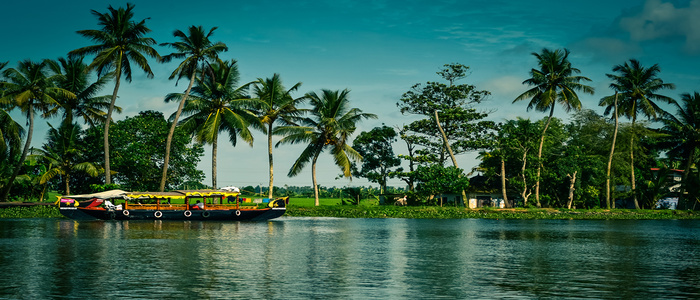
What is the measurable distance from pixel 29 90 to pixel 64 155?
9047 mm

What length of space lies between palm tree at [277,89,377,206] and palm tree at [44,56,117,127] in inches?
662

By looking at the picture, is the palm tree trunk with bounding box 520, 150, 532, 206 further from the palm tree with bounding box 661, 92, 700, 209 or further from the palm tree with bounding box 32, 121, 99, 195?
the palm tree with bounding box 32, 121, 99, 195

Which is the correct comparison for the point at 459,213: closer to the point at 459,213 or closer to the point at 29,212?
the point at 459,213

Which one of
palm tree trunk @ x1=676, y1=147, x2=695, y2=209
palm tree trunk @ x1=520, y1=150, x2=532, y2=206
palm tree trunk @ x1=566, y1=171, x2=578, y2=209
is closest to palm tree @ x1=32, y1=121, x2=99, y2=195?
palm tree trunk @ x1=520, y1=150, x2=532, y2=206

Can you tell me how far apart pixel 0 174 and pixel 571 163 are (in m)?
54.1

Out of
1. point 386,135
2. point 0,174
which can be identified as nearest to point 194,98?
point 0,174

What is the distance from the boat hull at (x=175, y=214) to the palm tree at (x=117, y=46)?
5.17m

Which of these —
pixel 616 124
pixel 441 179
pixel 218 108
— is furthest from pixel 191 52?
pixel 616 124

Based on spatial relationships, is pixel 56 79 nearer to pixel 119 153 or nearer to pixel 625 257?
pixel 119 153

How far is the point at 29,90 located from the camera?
5250cm

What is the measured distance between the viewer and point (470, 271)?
68.1 ft

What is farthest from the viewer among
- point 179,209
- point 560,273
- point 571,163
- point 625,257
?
point 571,163

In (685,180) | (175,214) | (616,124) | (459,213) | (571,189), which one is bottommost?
(459,213)

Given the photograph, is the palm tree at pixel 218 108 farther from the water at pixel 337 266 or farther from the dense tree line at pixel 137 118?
the water at pixel 337 266
